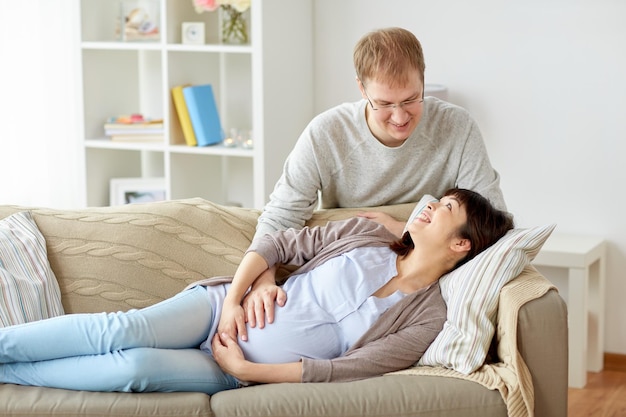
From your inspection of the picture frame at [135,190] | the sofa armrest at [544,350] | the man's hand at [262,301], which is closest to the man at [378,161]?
the man's hand at [262,301]

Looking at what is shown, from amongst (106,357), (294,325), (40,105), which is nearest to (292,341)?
(294,325)

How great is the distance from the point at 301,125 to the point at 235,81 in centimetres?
41

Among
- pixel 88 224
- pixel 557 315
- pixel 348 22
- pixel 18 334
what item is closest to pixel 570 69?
pixel 348 22

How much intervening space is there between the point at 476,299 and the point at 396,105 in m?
0.52

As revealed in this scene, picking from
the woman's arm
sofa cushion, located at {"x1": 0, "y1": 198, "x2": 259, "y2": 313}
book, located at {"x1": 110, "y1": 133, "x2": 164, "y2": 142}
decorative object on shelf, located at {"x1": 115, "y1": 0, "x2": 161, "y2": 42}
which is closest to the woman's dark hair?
the woman's arm

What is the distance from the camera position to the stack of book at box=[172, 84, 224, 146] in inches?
154

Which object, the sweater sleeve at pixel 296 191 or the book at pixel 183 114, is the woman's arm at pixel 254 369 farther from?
the book at pixel 183 114

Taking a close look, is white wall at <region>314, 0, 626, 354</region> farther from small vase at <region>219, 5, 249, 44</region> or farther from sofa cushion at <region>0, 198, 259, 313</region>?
sofa cushion at <region>0, 198, 259, 313</region>

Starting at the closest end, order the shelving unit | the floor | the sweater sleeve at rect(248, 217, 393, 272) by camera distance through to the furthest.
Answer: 1. the sweater sleeve at rect(248, 217, 393, 272)
2. the floor
3. the shelving unit

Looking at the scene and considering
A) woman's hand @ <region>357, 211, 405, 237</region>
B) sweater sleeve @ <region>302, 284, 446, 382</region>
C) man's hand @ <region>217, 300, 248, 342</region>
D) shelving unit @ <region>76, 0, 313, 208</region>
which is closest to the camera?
sweater sleeve @ <region>302, 284, 446, 382</region>

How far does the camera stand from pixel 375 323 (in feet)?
7.62

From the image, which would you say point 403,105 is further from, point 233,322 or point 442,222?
point 233,322

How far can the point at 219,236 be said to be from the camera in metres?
2.71

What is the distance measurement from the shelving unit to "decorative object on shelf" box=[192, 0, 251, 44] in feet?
0.36
